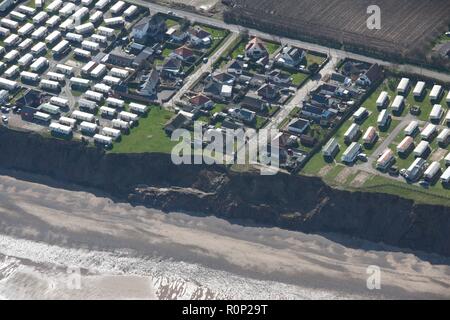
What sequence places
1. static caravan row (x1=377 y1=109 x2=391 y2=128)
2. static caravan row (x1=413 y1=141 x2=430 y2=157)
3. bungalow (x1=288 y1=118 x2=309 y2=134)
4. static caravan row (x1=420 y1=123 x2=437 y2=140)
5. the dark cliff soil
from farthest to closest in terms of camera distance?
static caravan row (x1=377 y1=109 x2=391 y2=128) < bungalow (x1=288 y1=118 x2=309 y2=134) < static caravan row (x1=420 y1=123 x2=437 y2=140) < static caravan row (x1=413 y1=141 x2=430 y2=157) < the dark cliff soil

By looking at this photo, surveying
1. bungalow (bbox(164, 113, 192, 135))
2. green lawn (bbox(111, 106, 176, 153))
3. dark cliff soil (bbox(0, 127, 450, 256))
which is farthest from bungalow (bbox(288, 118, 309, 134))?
green lawn (bbox(111, 106, 176, 153))

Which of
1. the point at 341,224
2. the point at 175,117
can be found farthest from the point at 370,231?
the point at 175,117

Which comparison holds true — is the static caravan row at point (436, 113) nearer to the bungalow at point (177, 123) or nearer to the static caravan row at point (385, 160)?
the static caravan row at point (385, 160)

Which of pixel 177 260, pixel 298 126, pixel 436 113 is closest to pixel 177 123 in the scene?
pixel 298 126

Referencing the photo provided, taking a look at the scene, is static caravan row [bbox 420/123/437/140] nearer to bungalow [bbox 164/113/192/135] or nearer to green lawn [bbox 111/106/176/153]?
bungalow [bbox 164/113/192/135]

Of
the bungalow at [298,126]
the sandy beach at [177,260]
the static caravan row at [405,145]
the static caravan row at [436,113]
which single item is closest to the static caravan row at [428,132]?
the static caravan row at [405,145]

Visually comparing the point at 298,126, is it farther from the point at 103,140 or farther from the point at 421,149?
the point at 103,140
